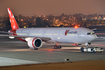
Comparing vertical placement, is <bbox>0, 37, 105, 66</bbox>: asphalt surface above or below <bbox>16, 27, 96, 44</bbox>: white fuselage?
below

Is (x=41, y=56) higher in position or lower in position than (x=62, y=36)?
lower

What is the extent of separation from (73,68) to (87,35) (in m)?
17.5

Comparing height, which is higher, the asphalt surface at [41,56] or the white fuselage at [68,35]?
the white fuselage at [68,35]

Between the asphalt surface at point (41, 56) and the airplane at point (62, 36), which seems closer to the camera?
the asphalt surface at point (41, 56)

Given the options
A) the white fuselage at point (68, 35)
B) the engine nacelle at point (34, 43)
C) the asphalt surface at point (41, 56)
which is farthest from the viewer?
the engine nacelle at point (34, 43)

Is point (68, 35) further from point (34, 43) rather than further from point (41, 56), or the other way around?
point (41, 56)

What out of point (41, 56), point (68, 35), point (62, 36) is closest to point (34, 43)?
point (62, 36)

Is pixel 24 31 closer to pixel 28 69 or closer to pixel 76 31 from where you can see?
pixel 76 31

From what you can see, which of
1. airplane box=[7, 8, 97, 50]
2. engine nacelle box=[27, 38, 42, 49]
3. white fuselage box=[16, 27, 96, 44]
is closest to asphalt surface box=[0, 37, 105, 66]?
engine nacelle box=[27, 38, 42, 49]

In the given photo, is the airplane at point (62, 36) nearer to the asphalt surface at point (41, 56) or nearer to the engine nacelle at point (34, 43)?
the engine nacelle at point (34, 43)

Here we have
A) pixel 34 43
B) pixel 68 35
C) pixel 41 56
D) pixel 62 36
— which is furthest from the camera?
pixel 62 36

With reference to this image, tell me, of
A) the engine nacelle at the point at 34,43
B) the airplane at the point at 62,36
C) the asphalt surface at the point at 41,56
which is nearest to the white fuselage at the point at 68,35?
the airplane at the point at 62,36

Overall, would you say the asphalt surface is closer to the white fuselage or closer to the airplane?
the airplane

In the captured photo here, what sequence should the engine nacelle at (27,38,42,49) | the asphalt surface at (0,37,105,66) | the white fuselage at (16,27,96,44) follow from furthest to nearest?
the engine nacelle at (27,38,42,49) → the white fuselage at (16,27,96,44) → the asphalt surface at (0,37,105,66)
